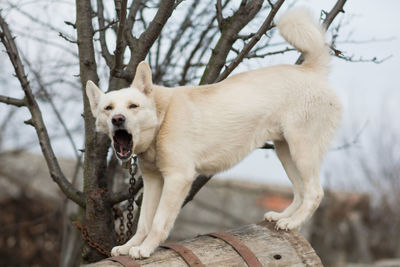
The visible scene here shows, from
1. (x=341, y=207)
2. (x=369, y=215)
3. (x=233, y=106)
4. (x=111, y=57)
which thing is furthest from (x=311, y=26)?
(x=369, y=215)

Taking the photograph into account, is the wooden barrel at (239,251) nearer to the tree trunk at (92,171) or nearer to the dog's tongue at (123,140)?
the dog's tongue at (123,140)

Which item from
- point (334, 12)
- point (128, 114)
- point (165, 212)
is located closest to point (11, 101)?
point (128, 114)

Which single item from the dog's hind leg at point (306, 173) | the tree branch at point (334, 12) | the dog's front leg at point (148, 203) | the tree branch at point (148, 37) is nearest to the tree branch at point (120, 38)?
the tree branch at point (148, 37)

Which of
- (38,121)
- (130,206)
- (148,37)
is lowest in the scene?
(130,206)

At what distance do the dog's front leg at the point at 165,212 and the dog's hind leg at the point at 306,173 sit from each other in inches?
38.3

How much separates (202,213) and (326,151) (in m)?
8.72

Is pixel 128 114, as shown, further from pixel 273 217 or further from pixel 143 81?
pixel 273 217

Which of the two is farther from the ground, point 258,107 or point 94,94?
point 94,94

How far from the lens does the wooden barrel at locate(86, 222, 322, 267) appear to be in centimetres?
404

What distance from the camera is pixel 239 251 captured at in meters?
4.25

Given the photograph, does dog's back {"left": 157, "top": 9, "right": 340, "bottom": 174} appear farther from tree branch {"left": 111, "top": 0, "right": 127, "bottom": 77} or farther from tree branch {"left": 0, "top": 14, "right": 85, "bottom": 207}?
tree branch {"left": 0, "top": 14, "right": 85, "bottom": 207}

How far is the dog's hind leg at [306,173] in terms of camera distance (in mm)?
4504

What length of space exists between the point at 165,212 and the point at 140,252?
1.10ft

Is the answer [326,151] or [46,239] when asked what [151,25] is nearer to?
[326,151]
